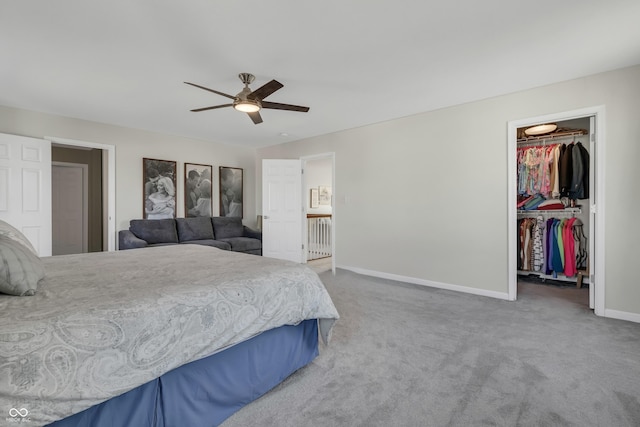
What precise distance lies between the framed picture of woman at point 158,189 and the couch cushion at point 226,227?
72cm

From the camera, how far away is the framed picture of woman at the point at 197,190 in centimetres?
543

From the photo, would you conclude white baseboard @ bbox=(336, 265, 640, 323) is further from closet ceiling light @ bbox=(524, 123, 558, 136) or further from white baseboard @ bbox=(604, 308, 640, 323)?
closet ceiling light @ bbox=(524, 123, 558, 136)

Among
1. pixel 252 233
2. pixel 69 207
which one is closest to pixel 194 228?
pixel 252 233

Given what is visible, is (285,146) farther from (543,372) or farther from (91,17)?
(543,372)

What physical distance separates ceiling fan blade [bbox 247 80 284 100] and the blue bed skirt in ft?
6.17

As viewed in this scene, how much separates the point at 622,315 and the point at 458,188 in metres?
1.93

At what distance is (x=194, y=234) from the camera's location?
5.13m

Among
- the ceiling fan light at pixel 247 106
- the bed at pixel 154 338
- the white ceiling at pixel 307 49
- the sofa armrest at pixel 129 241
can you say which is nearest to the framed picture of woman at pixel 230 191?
the sofa armrest at pixel 129 241

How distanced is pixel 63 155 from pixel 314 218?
4.96m

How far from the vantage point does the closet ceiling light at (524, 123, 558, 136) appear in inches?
156

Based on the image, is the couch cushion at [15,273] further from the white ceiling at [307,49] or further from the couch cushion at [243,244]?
the couch cushion at [243,244]

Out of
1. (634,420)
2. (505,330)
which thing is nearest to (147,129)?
(505,330)

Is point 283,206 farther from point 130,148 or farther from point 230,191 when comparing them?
point 130,148

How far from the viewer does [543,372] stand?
194 cm
